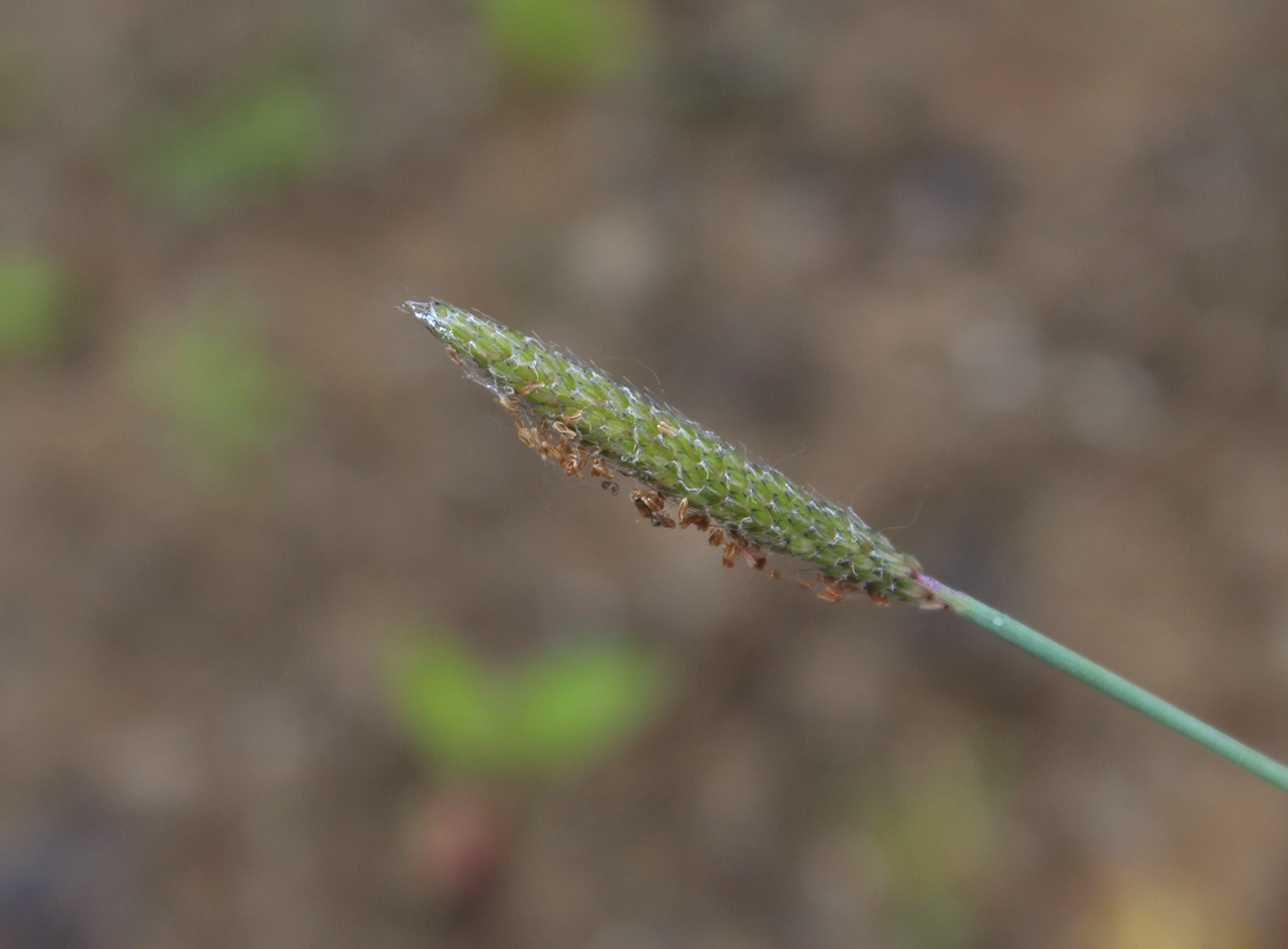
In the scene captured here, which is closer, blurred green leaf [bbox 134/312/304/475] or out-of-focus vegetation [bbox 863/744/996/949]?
out-of-focus vegetation [bbox 863/744/996/949]

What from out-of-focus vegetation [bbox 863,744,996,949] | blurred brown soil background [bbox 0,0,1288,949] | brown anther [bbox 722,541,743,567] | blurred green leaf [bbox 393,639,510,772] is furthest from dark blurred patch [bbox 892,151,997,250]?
brown anther [bbox 722,541,743,567]

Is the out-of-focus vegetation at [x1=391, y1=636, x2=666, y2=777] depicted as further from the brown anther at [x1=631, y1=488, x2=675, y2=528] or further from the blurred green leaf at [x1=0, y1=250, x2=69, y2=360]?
the brown anther at [x1=631, y1=488, x2=675, y2=528]

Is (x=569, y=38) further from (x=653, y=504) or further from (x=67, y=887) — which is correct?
(x=653, y=504)

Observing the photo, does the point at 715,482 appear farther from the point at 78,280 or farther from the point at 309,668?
the point at 78,280

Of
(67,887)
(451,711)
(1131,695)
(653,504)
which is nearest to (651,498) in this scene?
(653,504)

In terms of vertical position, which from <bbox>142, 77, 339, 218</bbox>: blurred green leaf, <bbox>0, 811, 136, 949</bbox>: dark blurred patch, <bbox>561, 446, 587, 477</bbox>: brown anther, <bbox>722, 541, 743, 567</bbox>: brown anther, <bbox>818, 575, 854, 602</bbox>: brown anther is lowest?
<bbox>0, 811, 136, 949</bbox>: dark blurred patch

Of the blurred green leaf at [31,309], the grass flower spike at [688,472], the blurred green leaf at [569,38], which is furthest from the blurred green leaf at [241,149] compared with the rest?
the grass flower spike at [688,472]

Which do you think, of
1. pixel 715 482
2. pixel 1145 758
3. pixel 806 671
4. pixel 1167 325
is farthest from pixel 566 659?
pixel 715 482

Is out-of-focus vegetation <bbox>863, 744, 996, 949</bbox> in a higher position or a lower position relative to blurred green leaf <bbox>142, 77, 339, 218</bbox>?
lower

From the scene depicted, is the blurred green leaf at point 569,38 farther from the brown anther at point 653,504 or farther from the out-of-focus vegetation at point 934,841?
the brown anther at point 653,504
